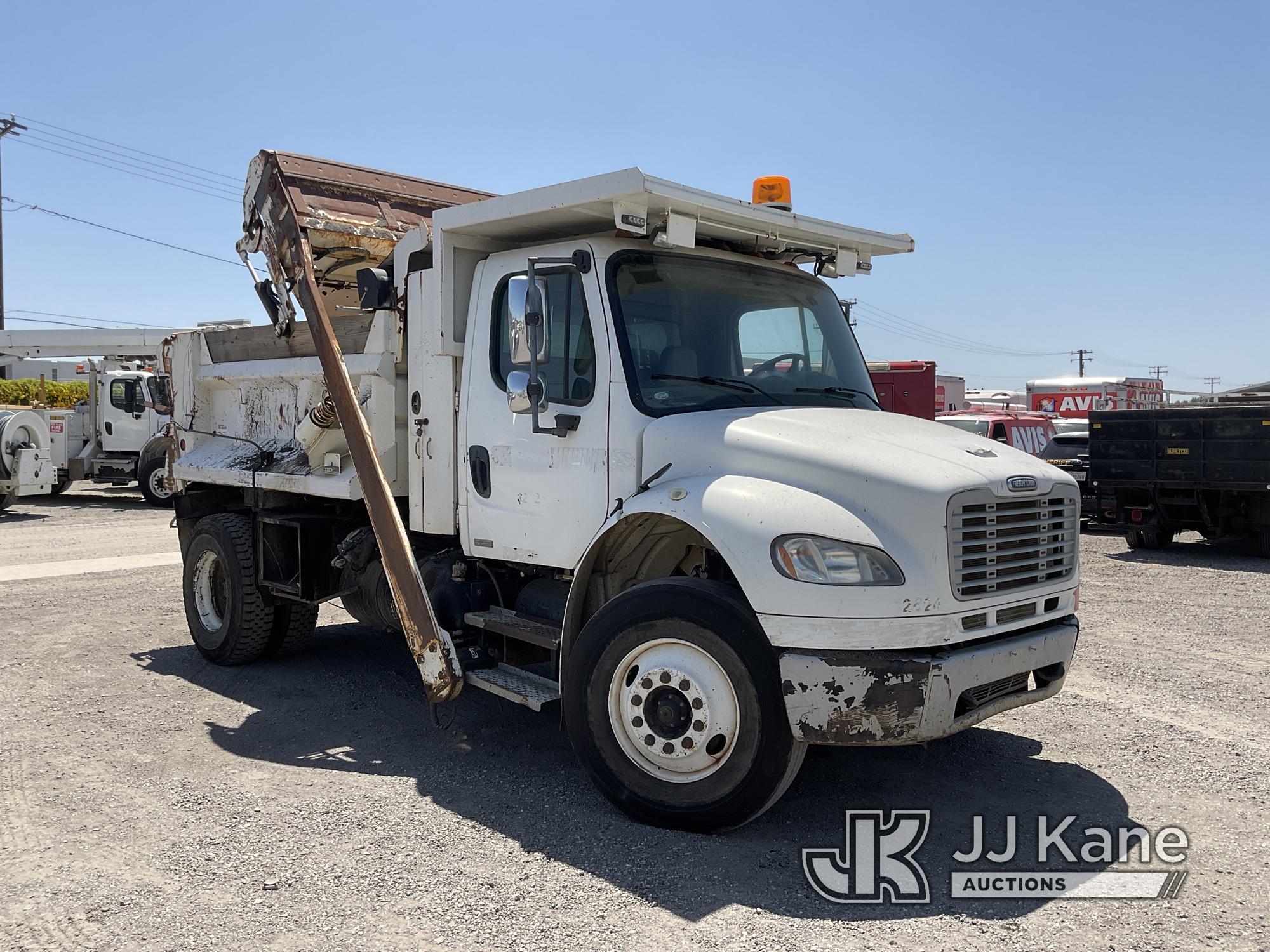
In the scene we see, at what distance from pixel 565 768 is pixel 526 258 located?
2603mm

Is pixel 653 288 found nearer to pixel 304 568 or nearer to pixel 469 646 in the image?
pixel 469 646

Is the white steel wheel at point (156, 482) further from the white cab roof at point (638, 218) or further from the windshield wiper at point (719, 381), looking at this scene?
the windshield wiper at point (719, 381)

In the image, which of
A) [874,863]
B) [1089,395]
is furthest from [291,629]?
[1089,395]

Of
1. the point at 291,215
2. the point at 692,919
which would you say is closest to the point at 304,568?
the point at 291,215

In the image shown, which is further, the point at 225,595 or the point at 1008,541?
the point at 225,595

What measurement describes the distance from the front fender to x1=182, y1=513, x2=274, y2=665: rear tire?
407 centimetres

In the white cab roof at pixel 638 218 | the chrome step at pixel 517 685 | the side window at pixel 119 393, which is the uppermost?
the white cab roof at pixel 638 218

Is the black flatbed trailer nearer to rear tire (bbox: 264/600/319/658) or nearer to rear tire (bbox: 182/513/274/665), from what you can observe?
rear tire (bbox: 264/600/319/658)

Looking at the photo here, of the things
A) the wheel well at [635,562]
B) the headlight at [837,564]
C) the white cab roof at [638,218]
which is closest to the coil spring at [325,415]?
the white cab roof at [638,218]

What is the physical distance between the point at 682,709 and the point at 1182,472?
12244 millimetres

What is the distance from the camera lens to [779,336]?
5492 millimetres

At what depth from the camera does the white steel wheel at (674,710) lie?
4.30m

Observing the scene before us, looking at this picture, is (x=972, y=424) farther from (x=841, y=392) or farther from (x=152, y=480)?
(x=152, y=480)

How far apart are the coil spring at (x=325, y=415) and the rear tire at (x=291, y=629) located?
1530mm
